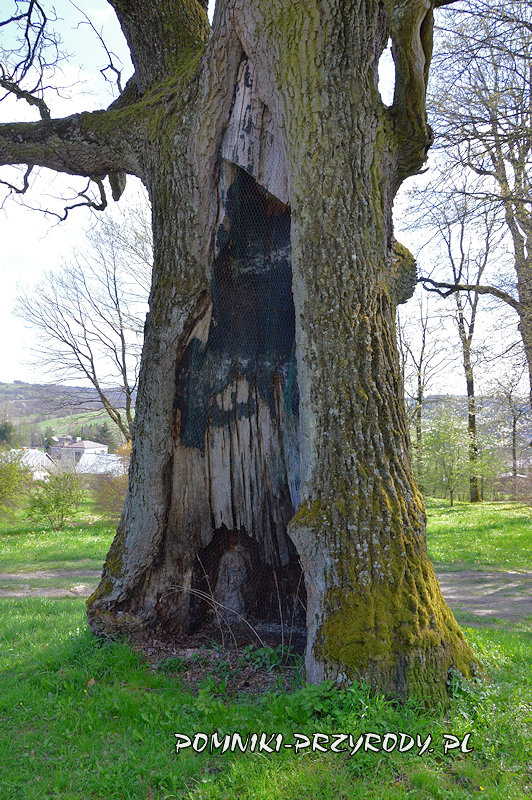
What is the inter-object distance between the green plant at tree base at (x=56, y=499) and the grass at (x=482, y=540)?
11.1 meters

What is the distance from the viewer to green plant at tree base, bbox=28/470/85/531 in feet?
53.4

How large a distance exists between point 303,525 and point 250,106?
121 inches

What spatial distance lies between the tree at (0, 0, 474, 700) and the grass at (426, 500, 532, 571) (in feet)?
21.4

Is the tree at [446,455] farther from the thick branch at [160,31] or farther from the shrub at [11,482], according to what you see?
the thick branch at [160,31]

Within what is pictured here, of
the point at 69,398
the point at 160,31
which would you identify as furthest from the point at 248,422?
the point at 69,398

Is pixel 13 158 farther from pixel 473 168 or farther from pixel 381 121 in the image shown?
pixel 473 168

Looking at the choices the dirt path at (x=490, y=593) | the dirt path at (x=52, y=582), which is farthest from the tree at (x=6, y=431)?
the dirt path at (x=490, y=593)

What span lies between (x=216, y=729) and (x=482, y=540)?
1017 cm

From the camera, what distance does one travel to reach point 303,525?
10.1 ft

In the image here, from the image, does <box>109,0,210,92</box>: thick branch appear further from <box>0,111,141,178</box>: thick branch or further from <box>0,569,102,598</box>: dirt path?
<box>0,569,102,598</box>: dirt path

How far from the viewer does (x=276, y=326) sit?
4.22m

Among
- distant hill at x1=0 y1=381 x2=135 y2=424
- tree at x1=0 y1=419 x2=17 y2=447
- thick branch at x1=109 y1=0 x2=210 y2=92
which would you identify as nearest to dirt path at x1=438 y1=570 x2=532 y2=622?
thick branch at x1=109 y1=0 x2=210 y2=92

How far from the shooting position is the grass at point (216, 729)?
237 cm

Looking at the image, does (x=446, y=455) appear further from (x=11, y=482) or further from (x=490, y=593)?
(x=11, y=482)
